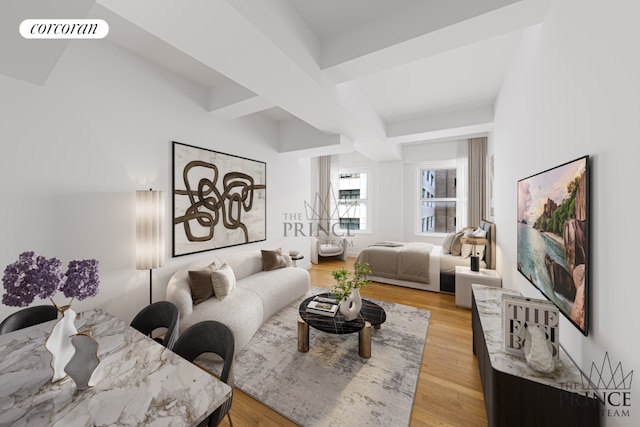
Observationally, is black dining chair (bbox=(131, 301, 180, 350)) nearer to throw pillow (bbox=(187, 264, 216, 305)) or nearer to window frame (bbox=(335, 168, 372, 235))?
throw pillow (bbox=(187, 264, 216, 305))

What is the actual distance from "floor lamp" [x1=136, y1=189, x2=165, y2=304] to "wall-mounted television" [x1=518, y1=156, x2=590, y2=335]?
313cm

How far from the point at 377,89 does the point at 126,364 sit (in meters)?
3.53

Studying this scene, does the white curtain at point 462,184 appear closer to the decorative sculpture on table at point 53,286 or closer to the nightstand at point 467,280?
the nightstand at point 467,280

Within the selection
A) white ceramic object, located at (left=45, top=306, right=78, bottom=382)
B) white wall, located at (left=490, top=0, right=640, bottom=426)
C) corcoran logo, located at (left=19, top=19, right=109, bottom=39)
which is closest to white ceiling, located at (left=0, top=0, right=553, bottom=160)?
corcoran logo, located at (left=19, top=19, right=109, bottom=39)

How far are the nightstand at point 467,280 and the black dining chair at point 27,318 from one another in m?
4.09

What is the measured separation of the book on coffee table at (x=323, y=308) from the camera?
7.49ft

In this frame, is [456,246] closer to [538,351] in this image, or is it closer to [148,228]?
[538,351]

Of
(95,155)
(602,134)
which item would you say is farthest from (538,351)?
(95,155)

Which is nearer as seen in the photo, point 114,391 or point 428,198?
point 114,391

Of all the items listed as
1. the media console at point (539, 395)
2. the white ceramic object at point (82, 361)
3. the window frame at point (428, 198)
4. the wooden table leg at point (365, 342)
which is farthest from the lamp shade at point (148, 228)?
the window frame at point (428, 198)

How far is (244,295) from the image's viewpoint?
8.70 ft

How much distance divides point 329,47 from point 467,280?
3.20m

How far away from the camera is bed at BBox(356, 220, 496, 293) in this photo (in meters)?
3.68

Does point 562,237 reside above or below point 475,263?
above
